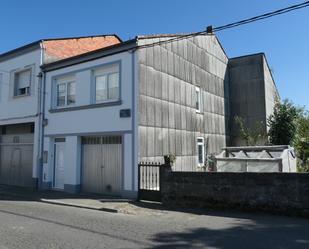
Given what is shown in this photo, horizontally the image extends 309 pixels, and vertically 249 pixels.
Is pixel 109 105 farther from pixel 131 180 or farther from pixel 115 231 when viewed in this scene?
pixel 115 231

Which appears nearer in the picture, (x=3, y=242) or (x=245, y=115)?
(x=3, y=242)

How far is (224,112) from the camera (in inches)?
826

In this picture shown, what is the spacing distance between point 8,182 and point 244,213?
13.7 metres

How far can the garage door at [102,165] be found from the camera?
13.5m

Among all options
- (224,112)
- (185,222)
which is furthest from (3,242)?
(224,112)

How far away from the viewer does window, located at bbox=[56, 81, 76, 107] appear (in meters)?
15.3

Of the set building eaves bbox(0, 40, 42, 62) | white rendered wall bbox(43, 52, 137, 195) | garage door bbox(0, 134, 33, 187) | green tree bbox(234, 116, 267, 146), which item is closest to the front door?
white rendered wall bbox(43, 52, 137, 195)

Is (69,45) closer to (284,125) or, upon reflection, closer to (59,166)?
(59,166)

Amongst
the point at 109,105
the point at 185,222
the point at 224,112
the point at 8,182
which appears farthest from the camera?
the point at 224,112

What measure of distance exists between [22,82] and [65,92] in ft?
12.9

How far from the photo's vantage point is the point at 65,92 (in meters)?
15.7

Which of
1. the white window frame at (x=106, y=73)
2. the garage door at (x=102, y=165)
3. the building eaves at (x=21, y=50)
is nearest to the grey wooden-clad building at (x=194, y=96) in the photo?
the white window frame at (x=106, y=73)

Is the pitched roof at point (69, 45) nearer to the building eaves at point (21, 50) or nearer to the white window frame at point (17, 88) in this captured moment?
the building eaves at point (21, 50)

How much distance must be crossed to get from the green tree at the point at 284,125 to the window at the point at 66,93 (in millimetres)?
11669
